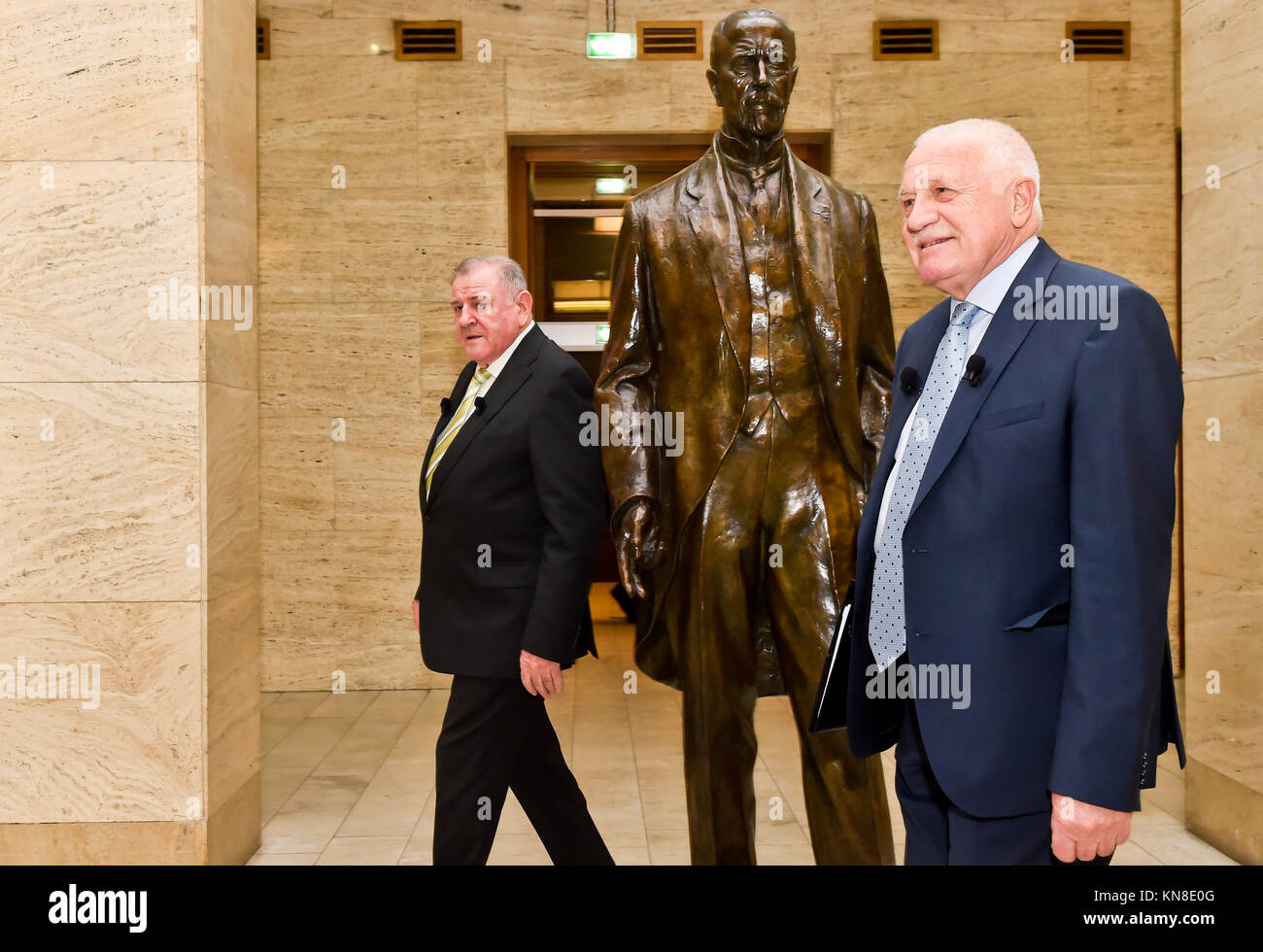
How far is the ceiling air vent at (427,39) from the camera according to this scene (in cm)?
830

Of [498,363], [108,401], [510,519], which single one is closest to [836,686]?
[510,519]

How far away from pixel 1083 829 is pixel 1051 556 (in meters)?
0.44

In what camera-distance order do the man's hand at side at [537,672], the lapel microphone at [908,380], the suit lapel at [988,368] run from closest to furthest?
the suit lapel at [988,368] → the lapel microphone at [908,380] → the man's hand at side at [537,672]

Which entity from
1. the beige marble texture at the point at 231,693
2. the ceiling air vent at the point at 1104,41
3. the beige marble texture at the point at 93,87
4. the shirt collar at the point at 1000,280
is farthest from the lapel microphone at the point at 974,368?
the ceiling air vent at the point at 1104,41

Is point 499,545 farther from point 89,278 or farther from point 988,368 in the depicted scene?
point 89,278

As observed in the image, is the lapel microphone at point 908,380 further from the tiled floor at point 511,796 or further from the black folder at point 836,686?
the tiled floor at point 511,796

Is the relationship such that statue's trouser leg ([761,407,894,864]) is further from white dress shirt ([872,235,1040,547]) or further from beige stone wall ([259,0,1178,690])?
beige stone wall ([259,0,1178,690])

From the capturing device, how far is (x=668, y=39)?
837cm

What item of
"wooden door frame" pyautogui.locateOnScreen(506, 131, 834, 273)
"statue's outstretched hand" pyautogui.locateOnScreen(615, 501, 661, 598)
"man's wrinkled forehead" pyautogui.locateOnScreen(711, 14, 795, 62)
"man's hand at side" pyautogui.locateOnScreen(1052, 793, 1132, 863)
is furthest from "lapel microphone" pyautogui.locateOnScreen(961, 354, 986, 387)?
"wooden door frame" pyautogui.locateOnScreen(506, 131, 834, 273)

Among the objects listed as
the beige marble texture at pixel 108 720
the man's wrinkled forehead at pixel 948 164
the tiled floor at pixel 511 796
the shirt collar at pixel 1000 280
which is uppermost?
the man's wrinkled forehead at pixel 948 164

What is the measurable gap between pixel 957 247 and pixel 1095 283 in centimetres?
26

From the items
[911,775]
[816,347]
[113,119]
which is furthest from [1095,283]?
[113,119]

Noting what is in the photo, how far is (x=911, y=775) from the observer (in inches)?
84.3

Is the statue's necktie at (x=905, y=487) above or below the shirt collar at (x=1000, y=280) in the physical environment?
below
